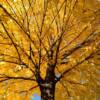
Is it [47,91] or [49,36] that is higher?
[49,36]

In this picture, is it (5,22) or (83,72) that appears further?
(83,72)

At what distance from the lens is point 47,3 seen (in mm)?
12016

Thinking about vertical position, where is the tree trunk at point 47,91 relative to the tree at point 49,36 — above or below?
below

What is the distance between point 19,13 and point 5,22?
23.3 inches

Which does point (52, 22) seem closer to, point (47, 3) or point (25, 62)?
point (47, 3)

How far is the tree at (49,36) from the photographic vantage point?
1200cm

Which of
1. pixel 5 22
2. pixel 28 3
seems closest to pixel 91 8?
pixel 28 3

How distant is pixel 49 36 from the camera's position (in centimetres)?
1216

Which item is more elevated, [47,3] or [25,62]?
[47,3]

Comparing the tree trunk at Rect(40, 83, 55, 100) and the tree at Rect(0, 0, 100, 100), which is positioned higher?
the tree at Rect(0, 0, 100, 100)

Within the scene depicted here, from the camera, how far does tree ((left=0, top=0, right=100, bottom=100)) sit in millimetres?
12000

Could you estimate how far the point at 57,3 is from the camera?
12180mm

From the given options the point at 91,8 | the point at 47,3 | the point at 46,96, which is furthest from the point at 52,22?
the point at 46,96

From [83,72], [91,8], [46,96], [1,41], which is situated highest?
[91,8]
